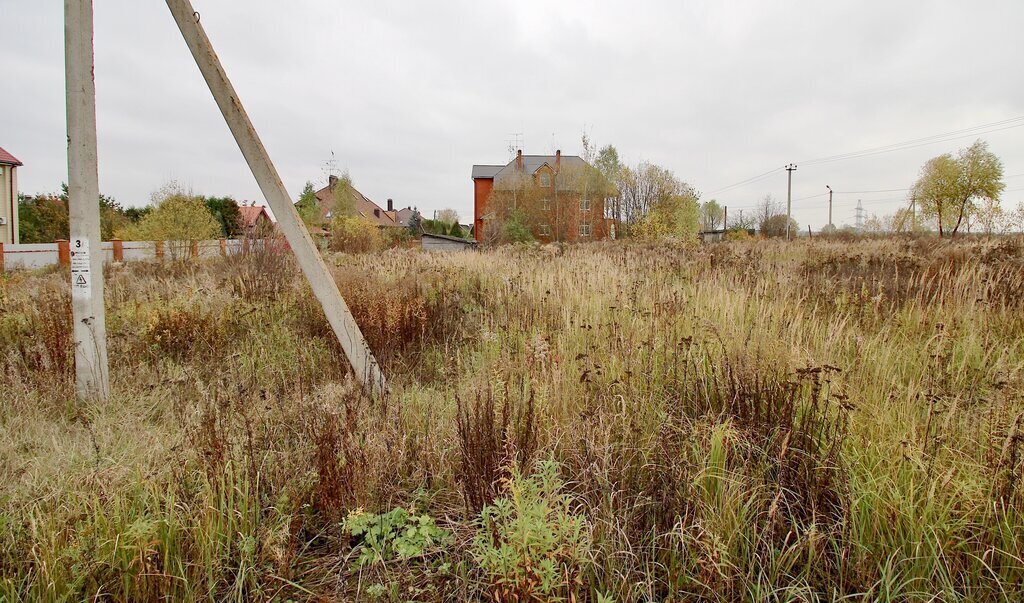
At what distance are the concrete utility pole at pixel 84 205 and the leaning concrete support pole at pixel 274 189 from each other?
622 millimetres

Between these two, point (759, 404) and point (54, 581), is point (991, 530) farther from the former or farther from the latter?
point (54, 581)

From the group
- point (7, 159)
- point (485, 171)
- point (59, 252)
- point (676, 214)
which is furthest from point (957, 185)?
point (7, 159)

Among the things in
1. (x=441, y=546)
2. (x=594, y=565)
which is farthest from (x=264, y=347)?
(x=594, y=565)

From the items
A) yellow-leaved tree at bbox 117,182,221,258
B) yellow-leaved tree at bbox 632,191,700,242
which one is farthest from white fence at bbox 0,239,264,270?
yellow-leaved tree at bbox 632,191,700,242

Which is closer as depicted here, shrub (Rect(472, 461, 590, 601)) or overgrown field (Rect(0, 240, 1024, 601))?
shrub (Rect(472, 461, 590, 601))

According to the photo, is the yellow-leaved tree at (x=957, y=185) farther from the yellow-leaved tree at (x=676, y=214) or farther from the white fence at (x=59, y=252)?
the white fence at (x=59, y=252)

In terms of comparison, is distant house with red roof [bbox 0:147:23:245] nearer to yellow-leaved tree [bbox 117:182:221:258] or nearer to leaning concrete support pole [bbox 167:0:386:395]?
yellow-leaved tree [bbox 117:182:221:258]

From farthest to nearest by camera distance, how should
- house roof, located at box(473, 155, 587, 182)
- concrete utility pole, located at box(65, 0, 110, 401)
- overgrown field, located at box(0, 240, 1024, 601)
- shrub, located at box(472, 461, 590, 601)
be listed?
house roof, located at box(473, 155, 587, 182) → concrete utility pole, located at box(65, 0, 110, 401) → overgrown field, located at box(0, 240, 1024, 601) → shrub, located at box(472, 461, 590, 601)

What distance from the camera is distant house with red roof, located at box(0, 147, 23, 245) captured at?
26797 mm

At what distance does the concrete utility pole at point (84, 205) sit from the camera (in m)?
3.01

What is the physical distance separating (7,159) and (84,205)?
37105 millimetres

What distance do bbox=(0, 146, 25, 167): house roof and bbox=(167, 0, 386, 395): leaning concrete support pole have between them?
36797 mm

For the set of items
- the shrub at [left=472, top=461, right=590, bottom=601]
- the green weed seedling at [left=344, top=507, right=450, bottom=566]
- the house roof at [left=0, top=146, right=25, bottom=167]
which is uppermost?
the house roof at [left=0, top=146, right=25, bottom=167]

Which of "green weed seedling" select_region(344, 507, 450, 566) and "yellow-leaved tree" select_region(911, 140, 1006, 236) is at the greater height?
"yellow-leaved tree" select_region(911, 140, 1006, 236)
